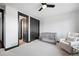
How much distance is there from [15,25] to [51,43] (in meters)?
1.68

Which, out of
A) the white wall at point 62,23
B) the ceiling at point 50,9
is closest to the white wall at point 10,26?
the ceiling at point 50,9

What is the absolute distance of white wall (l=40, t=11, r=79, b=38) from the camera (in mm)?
2014

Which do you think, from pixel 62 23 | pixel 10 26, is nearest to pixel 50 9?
pixel 62 23

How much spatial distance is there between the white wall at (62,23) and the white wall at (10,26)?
1.49 meters

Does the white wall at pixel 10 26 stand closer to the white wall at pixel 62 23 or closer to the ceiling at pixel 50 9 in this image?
the ceiling at pixel 50 9

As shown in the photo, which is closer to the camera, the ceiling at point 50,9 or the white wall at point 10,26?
the ceiling at point 50,9

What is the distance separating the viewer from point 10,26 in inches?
124

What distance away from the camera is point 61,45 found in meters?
2.38

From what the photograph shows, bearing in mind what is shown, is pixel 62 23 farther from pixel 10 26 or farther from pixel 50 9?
pixel 10 26

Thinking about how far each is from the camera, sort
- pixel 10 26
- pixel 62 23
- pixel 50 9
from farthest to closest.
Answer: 1. pixel 10 26
2. pixel 50 9
3. pixel 62 23

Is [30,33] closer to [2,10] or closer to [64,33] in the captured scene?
[2,10]

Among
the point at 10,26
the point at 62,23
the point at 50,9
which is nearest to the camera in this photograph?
the point at 62,23

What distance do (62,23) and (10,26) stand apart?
6.65 feet

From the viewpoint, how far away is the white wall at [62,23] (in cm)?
201
